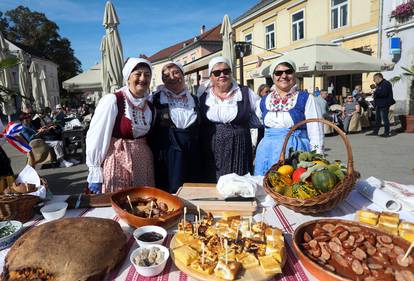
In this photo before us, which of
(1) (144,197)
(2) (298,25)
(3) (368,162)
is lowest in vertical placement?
(3) (368,162)

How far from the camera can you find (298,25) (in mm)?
15883

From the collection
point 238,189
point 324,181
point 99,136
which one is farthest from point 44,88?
point 324,181

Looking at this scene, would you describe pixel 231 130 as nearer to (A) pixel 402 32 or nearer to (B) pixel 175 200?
(B) pixel 175 200

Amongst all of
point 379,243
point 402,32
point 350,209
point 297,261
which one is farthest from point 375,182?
point 402,32

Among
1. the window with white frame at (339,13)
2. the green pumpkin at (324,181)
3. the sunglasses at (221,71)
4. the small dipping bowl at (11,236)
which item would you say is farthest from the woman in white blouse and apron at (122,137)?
the window with white frame at (339,13)

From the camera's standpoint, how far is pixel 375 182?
1.83 meters

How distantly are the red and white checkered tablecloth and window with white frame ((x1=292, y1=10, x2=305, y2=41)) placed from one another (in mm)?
15883

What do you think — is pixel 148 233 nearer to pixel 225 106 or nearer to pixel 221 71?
pixel 225 106

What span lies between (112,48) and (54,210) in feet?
18.3

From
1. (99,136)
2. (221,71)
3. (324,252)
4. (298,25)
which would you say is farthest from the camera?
(298,25)

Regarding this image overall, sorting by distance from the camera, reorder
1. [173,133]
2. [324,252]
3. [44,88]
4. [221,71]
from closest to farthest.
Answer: [324,252] → [173,133] → [221,71] → [44,88]

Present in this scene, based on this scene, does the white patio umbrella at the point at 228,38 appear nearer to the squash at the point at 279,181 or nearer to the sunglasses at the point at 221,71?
the sunglasses at the point at 221,71

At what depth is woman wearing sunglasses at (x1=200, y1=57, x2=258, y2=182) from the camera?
2.74 metres

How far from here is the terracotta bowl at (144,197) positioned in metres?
1.43
